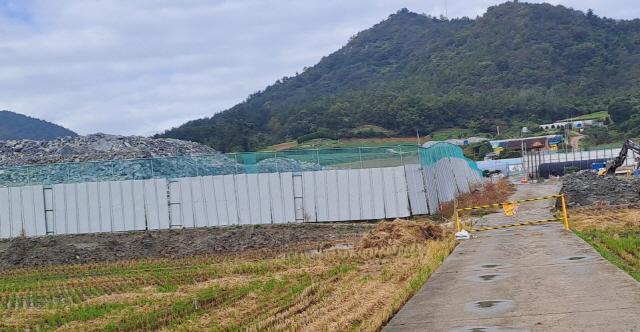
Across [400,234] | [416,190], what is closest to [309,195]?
[416,190]

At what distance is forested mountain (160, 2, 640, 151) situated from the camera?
108250mm

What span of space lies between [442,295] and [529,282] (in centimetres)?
175

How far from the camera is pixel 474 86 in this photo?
479 ft

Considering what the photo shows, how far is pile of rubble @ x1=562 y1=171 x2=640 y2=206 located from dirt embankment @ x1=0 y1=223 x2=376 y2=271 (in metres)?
9.94

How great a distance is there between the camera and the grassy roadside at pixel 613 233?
1526 centimetres

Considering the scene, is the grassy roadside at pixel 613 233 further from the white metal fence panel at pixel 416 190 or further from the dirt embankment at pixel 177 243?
the dirt embankment at pixel 177 243

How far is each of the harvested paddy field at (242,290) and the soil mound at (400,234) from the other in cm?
3

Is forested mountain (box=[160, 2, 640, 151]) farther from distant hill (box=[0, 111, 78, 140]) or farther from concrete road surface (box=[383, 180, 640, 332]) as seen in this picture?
concrete road surface (box=[383, 180, 640, 332])

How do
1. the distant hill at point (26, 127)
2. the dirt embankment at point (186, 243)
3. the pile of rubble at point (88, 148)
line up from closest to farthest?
1. the dirt embankment at point (186, 243)
2. the pile of rubble at point (88, 148)
3. the distant hill at point (26, 127)

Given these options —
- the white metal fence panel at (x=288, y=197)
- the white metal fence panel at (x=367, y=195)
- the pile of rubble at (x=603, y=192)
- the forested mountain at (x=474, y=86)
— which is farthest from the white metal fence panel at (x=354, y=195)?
the forested mountain at (x=474, y=86)

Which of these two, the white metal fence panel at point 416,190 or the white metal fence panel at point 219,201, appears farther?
the white metal fence panel at point 219,201

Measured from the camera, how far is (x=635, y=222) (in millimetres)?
22922

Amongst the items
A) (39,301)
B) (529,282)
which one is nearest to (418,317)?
(529,282)

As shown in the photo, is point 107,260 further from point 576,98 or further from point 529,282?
point 576,98
